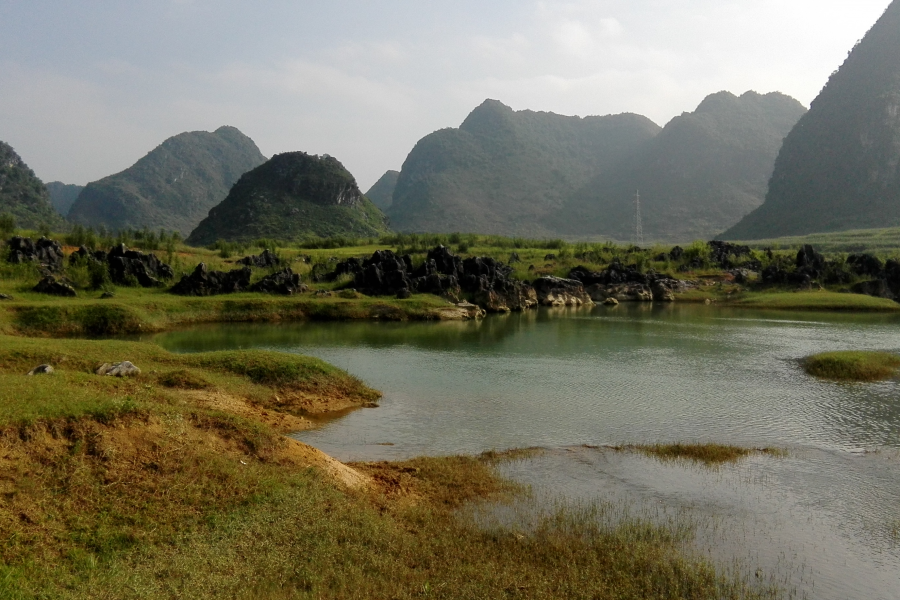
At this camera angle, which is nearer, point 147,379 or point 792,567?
point 792,567

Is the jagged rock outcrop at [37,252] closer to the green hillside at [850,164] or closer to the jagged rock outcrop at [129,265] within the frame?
the jagged rock outcrop at [129,265]

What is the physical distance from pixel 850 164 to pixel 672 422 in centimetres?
19075

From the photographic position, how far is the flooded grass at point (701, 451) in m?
17.7

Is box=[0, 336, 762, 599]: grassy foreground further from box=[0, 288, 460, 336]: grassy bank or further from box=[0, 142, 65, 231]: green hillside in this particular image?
box=[0, 142, 65, 231]: green hillside

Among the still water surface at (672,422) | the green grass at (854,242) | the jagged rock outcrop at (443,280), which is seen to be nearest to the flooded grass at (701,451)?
the still water surface at (672,422)

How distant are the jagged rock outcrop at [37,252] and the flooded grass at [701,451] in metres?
49.9

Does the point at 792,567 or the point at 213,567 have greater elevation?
the point at 213,567

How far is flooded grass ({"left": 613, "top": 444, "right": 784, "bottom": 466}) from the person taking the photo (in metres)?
17.7

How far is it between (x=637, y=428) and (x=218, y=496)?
539 inches

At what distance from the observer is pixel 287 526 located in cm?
1113

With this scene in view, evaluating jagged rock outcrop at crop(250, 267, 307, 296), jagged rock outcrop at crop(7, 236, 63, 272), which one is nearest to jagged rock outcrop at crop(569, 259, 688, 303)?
jagged rock outcrop at crop(250, 267, 307, 296)

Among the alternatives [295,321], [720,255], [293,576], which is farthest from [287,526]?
[720,255]

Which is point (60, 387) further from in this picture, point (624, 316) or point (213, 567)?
point (624, 316)

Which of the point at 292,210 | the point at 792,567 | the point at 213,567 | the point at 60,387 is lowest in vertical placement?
the point at 792,567
